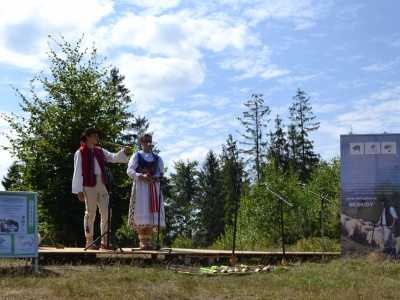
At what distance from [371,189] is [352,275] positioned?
2.26m

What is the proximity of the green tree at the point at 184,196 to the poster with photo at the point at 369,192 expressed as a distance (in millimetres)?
46329

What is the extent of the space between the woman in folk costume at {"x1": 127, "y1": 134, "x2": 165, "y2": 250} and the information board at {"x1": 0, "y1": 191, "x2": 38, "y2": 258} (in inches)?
74.3

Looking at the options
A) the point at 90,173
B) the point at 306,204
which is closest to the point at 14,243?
the point at 90,173

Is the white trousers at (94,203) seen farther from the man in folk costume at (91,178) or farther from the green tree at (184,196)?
the green tree at (184,196)

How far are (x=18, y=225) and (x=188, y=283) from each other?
2.58 metres

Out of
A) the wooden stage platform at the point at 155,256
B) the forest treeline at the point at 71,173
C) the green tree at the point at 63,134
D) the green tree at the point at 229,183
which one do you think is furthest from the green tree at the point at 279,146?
the wooden stage platform at the point at 155,256

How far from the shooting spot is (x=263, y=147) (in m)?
47.6

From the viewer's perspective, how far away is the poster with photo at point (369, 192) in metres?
9.59

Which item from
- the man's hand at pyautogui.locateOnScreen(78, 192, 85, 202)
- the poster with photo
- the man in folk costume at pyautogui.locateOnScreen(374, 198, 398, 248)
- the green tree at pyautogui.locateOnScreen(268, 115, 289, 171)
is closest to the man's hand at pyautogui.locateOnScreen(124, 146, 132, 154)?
the man's hand at pyautogui.locateOnScreen(78, 192, 85, 202)

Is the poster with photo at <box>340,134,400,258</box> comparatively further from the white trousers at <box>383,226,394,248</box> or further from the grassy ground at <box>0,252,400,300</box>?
the grassy ground at <box>0,252,400,300</box>

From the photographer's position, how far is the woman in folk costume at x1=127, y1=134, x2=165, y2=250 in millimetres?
9523

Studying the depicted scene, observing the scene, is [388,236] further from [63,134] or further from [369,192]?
[63,134]

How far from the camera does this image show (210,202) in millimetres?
55969

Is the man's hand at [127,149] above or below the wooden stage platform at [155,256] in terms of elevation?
above
